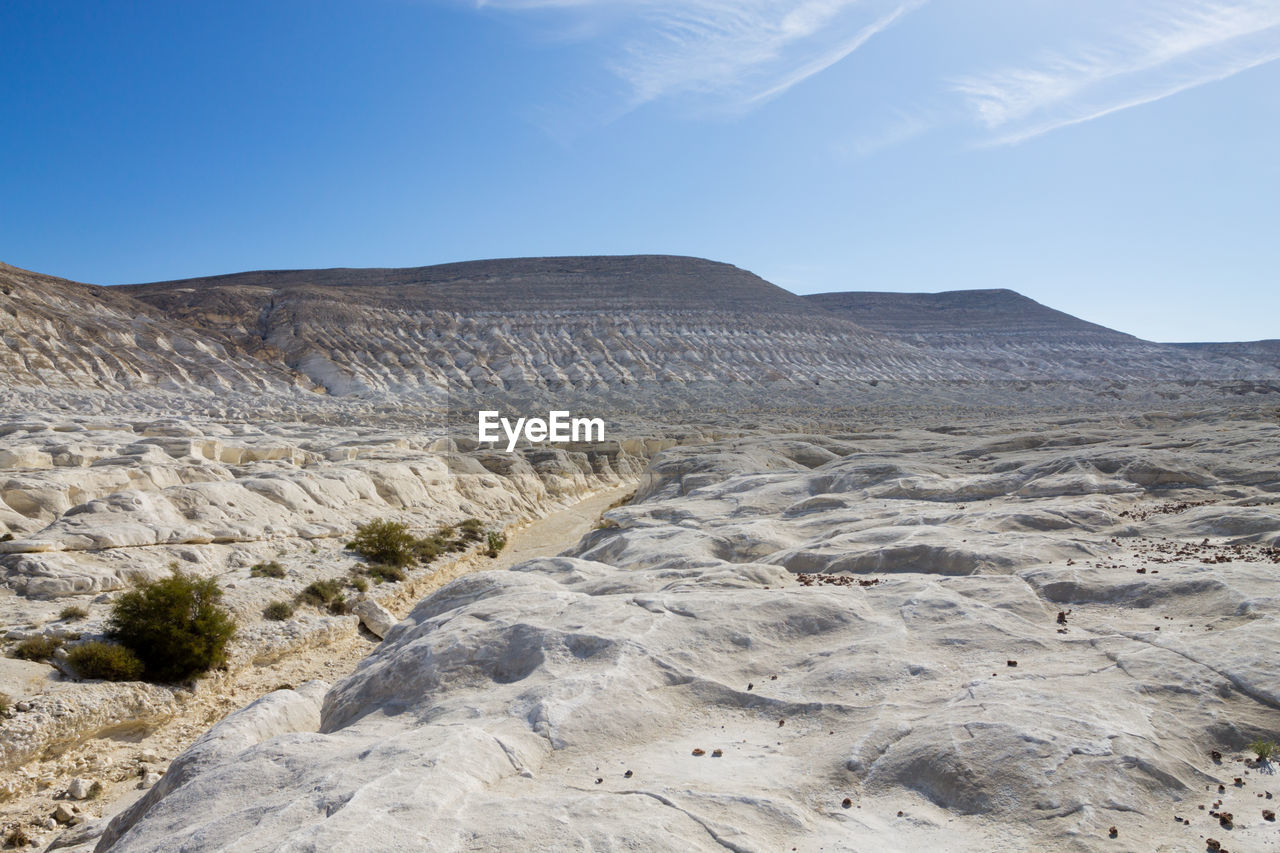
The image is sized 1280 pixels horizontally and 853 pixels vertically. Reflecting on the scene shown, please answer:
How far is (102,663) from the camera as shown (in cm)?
1034

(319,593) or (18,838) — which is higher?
(319,593)

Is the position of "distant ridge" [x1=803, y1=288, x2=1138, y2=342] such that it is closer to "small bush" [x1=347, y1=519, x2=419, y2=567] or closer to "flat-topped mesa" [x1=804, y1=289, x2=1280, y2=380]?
"flat-topped mesa" [x1=804, y1=289, x2=1280, y2=380]

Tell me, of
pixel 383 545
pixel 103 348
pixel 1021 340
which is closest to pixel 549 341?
pixel 103 348

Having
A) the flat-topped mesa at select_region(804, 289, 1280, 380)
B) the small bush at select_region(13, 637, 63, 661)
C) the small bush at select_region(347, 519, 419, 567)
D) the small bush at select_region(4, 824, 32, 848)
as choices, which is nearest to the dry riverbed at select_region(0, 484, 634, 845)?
the small bush at select_region(4, 824, 32, 848)

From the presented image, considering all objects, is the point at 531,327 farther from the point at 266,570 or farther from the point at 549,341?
the point at 266,570

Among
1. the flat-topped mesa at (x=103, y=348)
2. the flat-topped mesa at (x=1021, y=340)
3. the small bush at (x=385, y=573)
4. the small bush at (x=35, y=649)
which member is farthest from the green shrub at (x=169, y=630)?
the flat-topped mesa at (x=1021, y=340)

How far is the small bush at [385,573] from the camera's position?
16.3 metres

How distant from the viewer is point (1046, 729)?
5.09 m

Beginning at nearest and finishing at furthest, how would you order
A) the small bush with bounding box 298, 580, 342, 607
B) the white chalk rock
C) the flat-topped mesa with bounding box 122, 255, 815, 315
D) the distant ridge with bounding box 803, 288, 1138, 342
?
1. the small bush with bounding box 298, 580, 342, 607
2. the white chalk rock
3. the flat-topped mesa with bounding box 122, 255, 815, 315
4. the distant ridge with bounding box 803, 288, 1138, 342

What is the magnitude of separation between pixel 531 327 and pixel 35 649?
61.4m

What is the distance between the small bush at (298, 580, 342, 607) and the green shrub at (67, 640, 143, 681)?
→ 359 cm

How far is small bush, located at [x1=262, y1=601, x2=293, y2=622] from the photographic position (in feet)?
43.7

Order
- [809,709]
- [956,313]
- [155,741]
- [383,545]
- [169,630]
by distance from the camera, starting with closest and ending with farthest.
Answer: [809,709]
[155,741]
[169,630]
[383,545]
[956,313]

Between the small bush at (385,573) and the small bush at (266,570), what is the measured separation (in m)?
1.89
